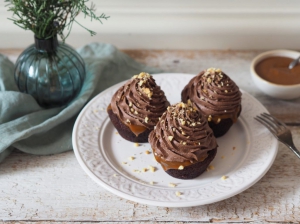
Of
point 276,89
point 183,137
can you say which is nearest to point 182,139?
point 183,137

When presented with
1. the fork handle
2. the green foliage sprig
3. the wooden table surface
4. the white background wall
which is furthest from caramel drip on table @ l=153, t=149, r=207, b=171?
the white background wall

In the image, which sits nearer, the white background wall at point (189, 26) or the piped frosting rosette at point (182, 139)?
the piped frosting rosette at point (182, 139)

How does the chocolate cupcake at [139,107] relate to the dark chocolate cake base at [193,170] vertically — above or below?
above

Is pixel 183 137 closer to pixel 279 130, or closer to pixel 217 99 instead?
pixel 217 99

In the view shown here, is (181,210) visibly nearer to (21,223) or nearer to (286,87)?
(21,223)

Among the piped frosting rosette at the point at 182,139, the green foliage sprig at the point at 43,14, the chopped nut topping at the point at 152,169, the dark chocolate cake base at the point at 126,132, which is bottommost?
the chopped nut topping at the point at 152,169

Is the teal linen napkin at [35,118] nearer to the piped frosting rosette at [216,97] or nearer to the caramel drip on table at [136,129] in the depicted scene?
the caramel drip on table at [136,129]

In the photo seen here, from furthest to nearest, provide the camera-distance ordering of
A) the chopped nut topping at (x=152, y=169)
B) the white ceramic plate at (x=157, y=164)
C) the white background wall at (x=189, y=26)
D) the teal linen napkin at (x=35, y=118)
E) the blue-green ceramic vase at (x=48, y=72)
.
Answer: the white background wall at (x=189, y=26), the blue-green ceramic vase at (x=48, y=72), the teal linen napkin at (x=35, y=118), the chopped nut topping at (x=152, y=169), the white ceramic plate at (x=157, y=164)

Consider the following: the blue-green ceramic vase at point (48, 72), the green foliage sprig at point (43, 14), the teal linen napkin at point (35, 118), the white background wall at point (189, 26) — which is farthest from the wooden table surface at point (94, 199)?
the white background wall at point (189, 26)

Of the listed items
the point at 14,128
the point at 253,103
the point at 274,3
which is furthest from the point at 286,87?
the point at 14,128
